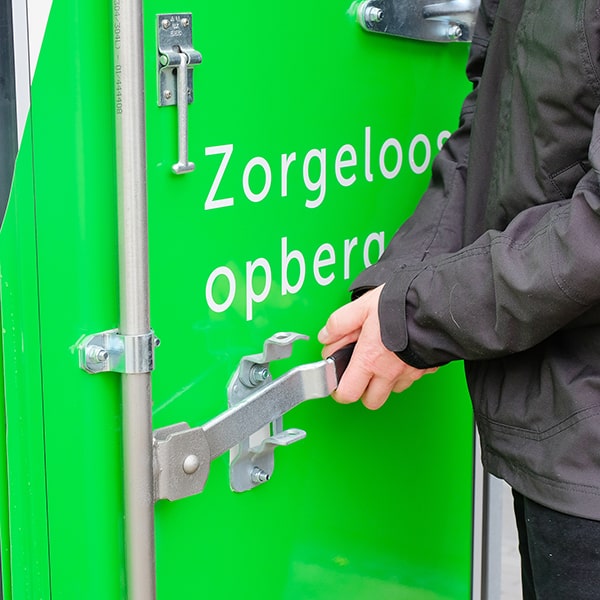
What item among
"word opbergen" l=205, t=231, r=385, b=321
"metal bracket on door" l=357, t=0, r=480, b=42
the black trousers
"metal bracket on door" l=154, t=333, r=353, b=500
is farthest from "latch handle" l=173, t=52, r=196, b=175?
the black trousers

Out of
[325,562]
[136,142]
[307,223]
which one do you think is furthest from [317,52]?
[325,562]

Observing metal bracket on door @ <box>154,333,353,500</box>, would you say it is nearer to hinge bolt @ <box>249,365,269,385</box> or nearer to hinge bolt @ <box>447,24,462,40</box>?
hinge bolt @ <box>249,365,269,385</box>

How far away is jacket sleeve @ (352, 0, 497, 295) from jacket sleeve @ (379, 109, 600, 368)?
10cm

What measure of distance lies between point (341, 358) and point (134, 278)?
36cm

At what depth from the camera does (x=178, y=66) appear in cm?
130

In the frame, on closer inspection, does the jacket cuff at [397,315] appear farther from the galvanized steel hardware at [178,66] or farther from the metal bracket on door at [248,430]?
the galvanized steel hardware at [178,66]

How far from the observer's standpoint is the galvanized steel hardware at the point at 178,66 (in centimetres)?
129

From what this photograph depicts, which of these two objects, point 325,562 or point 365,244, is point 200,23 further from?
point 325,562

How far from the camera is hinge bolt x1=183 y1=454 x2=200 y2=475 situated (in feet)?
4.42

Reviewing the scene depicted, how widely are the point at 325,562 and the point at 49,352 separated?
2.03ft

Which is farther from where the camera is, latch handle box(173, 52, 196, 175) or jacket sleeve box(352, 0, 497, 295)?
jacket sleeve box(352, 0, 497, 295)

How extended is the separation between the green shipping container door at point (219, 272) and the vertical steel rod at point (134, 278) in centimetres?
1

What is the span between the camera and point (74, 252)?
1247 mm

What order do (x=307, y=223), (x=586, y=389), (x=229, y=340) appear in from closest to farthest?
(x=586, y=389) < (x=229, y=340) < (x=307, y=223)
